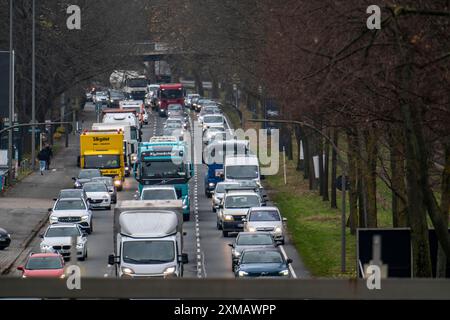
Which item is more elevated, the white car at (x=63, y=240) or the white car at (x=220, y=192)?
the white car at (x=220, y=192)

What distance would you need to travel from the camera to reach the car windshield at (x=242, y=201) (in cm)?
5297

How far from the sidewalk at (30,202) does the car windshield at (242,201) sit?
8554 millimetres

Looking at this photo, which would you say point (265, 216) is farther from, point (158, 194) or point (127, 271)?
point (127, 271)

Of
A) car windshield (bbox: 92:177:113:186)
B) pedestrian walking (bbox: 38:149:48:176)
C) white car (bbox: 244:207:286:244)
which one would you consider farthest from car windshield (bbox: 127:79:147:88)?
white car (bbox: 244:207:286:244)

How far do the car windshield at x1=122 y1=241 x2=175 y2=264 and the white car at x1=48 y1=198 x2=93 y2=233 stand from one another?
52.2ft

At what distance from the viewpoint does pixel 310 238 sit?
50625 millimetres

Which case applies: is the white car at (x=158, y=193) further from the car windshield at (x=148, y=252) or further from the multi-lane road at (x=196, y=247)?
the car windshield at (x=148, y=252)

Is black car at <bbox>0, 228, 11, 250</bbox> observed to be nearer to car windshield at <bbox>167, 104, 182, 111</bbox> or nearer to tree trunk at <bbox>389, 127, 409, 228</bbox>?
tree trunk at <bbox>389, 127, 409, 228</bbox>

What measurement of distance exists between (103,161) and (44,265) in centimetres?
3402

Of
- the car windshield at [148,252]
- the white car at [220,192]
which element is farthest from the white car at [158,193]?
the car windshield at [148,252]

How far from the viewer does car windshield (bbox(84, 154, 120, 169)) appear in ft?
230
